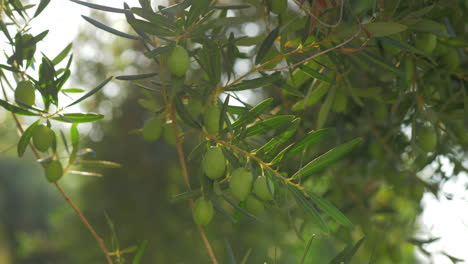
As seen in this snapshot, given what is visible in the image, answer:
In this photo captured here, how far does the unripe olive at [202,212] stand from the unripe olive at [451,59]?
12.8 inches

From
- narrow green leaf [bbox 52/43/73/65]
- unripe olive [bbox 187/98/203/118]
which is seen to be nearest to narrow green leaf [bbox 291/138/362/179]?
unripe olive [bbox 187/98/203/118]

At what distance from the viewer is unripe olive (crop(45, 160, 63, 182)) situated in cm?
55

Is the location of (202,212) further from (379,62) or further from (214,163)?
(379,62)

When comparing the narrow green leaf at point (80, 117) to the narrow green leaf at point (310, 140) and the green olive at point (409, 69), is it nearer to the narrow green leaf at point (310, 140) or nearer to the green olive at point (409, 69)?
the narrow green leaf at point (310, 140)

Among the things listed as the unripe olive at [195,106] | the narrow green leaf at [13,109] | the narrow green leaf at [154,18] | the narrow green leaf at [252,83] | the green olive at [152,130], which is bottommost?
the green olive at [152,130]

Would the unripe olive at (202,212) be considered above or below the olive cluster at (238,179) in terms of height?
below

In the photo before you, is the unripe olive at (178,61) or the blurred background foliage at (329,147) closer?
the unripe olive at (178,61)

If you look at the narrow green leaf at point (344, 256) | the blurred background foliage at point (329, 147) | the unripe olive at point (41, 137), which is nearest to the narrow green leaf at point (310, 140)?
the blurred background foliage at point (329, 147)

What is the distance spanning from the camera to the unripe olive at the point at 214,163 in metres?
0.40

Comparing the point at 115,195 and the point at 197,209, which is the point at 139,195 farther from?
the point at 197,209

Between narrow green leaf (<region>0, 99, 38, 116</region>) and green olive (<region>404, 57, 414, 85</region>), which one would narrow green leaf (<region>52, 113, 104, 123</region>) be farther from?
green olive (<region>404, 57, 414, 85</region>)

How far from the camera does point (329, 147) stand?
2.67 ft

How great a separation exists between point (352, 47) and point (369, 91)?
0.16 meters

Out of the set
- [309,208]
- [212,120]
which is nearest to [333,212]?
[309,208]
